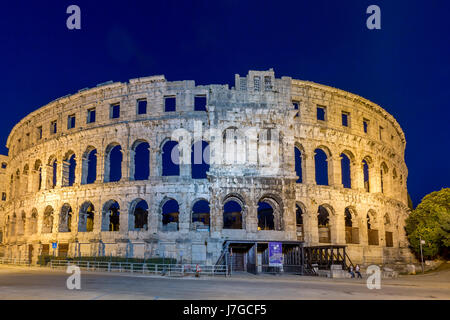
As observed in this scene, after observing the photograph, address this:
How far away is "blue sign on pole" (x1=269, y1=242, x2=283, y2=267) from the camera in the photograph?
2664 centimetres

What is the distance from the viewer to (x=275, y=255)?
2673 centimetres

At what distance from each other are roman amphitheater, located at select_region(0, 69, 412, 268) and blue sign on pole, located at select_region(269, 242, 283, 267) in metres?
0.77

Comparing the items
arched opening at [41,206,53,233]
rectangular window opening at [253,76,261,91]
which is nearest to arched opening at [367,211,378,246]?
rectangular window opening at [253,76,261,91]

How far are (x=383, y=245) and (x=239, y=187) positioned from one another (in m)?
17.3

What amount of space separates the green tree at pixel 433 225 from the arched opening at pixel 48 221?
118 ft

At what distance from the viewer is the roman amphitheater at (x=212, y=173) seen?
32094mm

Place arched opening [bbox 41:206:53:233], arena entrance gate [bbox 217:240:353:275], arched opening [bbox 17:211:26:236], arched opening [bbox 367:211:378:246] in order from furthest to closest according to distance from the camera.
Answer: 1. arched opening [bbox 17:211:26:236]
2. arched opening [bbox 41:206:53:233]
3. arched opening [bbox 367:211:378:246]
4. arena entrance gate [bbox 217:240:353:275]

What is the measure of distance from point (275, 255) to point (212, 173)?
8.34m

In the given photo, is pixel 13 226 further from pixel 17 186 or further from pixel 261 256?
pixel 261 256

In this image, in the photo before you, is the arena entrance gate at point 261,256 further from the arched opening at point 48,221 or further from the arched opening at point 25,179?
the arched opening at point 25,179

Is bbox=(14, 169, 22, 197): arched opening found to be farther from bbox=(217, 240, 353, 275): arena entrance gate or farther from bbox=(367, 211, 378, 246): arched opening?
bbox=(367, 211, 378, 246): arched opening

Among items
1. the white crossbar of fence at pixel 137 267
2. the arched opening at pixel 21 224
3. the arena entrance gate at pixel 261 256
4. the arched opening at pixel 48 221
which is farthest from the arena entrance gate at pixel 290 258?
the arched opening at pixel 21 224
